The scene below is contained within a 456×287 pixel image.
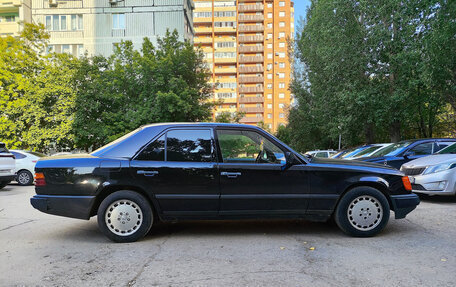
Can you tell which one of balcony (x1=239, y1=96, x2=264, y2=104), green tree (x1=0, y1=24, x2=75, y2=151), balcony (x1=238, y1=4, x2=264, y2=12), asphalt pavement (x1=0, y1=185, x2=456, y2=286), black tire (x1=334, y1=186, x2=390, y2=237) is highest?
balcony (x1=238, y1=4, x2=264, y2=12)

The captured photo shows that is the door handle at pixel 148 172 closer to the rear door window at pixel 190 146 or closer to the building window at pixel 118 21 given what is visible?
the rear door window at pixel 190 146

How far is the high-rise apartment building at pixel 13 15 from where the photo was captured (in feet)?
104

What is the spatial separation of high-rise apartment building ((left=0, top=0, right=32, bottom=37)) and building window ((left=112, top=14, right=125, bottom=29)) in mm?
7745

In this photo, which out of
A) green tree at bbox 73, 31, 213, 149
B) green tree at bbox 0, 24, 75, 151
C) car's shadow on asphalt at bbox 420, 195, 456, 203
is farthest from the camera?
green tree at bbox 73, 31, 213, 149

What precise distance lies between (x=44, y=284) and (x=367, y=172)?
165 inches

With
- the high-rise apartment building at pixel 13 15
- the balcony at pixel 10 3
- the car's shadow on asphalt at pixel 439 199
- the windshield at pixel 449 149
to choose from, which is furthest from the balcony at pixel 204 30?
the car's shadow on asphalt at pixel 439 199

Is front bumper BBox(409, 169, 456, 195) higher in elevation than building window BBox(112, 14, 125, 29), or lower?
lower

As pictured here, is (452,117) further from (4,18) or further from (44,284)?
(4,18)

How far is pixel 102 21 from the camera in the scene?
33.2 meters

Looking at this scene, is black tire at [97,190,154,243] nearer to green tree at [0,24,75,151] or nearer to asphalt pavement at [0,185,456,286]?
asphalt pavement at [0,185,456,286]

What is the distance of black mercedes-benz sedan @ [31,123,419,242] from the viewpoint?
4.55 m

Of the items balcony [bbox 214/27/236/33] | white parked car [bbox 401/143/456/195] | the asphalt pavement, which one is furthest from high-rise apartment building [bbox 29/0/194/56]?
balcony [bbox 214/27/236/33]

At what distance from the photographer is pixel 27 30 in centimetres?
2264

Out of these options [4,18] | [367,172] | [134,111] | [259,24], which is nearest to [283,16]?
[259,24]
